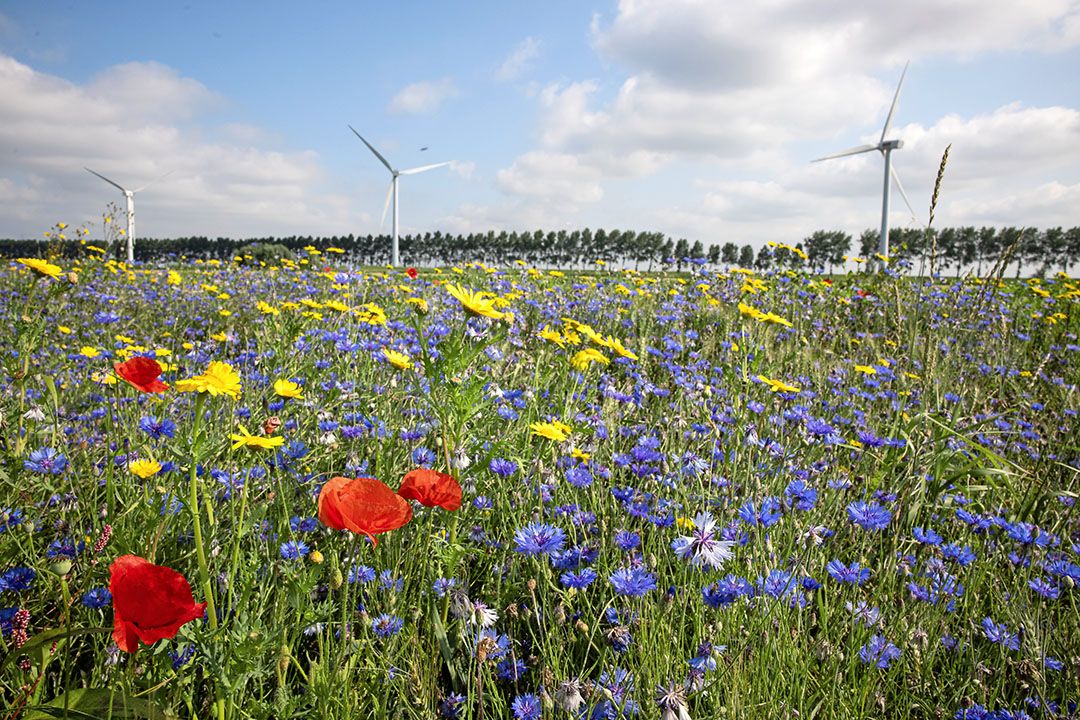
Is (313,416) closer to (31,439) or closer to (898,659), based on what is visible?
(31,439)

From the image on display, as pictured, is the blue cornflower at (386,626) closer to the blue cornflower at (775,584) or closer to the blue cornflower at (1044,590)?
the blue cornflower at (775,584)

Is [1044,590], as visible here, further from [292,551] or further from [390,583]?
[292,551]

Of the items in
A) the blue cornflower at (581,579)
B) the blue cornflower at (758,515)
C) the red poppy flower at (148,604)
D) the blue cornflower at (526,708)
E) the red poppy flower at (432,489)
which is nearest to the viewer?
the red poppy flower at (148,604)

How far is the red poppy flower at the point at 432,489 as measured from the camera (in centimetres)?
113

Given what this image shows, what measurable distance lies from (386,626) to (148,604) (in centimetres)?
64

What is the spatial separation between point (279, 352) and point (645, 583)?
2233 millimetres

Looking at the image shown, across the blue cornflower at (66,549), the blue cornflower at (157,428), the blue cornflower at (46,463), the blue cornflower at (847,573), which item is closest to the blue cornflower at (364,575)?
the blue cornflower at (66,549)

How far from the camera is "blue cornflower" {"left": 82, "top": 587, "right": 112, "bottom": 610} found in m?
1.33

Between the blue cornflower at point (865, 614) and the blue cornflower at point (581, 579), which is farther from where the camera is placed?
the blue cornflower at point (865, 614)

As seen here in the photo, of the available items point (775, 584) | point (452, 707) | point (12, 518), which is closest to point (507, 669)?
point (452, 707)

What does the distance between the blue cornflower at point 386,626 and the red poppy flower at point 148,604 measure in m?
0.60

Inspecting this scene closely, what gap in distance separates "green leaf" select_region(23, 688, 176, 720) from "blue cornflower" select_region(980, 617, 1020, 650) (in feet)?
6.39

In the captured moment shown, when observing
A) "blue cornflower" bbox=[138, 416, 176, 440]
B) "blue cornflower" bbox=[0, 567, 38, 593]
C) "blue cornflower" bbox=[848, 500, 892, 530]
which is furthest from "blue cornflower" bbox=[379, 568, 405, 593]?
"blue cornflower" bbox=[848, 500, 892, 530]

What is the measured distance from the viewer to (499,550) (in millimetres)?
1836
